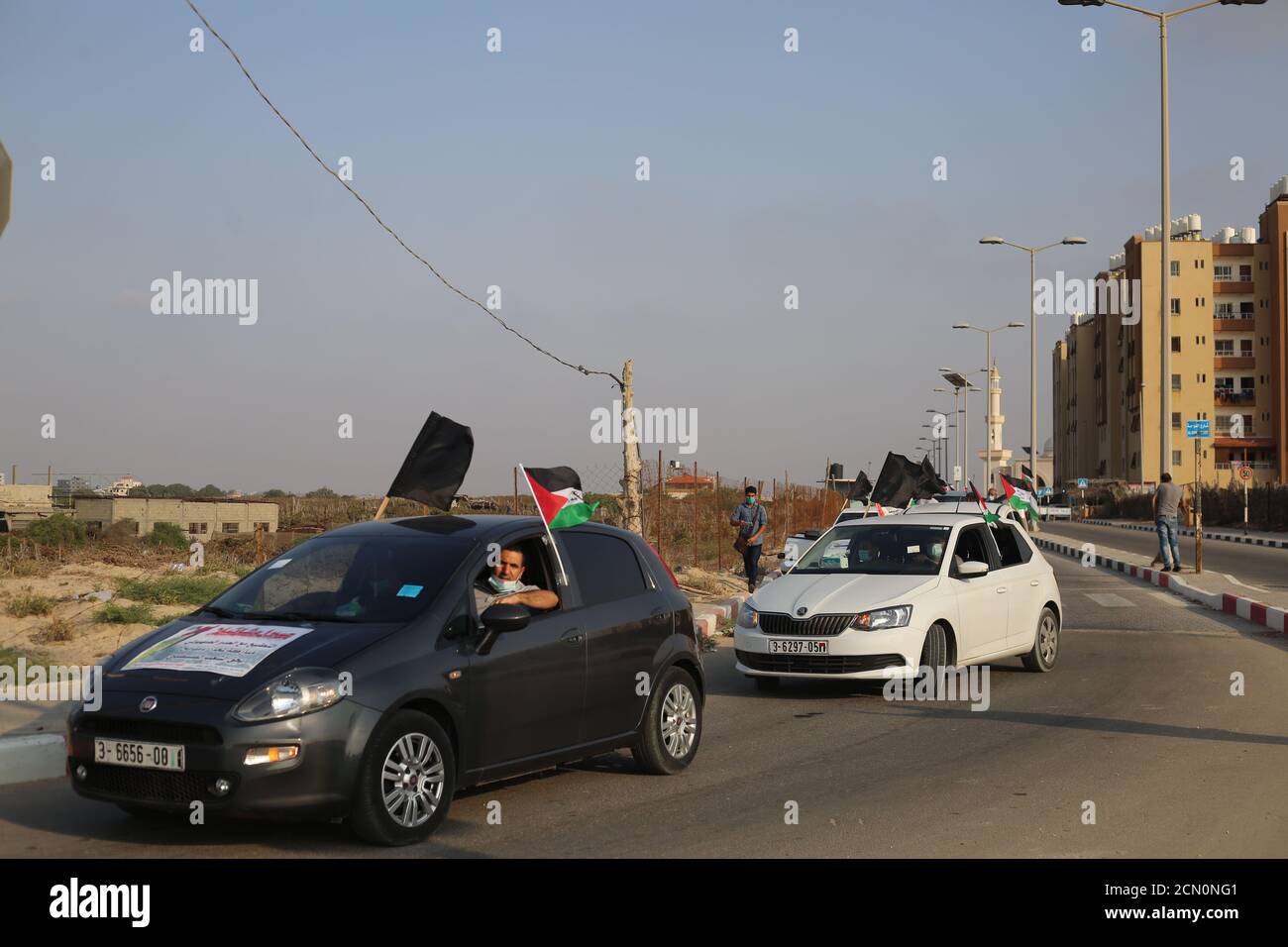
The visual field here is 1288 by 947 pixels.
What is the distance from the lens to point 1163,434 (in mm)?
29641

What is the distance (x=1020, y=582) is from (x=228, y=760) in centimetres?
883

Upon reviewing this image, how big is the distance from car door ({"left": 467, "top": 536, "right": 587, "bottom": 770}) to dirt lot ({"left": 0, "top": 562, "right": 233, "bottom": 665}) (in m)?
6.18

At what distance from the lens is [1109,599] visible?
21484 mm

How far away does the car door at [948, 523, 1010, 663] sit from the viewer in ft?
38.2

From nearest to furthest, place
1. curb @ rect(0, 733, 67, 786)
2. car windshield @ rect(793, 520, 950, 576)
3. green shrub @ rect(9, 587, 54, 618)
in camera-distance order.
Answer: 1. curb @ rect(0, 733, 67, 786)
2. car windshield @ rect(793, 520, 950, 576)
3. green shrub @ rect(9, 587, 54, 618)

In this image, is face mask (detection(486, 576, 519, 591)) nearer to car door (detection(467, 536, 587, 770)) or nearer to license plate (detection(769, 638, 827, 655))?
car door (detection(467, 536, 587, 770))

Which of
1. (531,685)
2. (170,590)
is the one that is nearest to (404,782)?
(531,685)

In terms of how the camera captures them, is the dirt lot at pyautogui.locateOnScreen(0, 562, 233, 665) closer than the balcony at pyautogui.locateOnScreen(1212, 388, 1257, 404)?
Yes

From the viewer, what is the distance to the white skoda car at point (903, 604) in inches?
428

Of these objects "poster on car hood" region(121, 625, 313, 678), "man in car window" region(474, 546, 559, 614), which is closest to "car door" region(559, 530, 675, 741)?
"man in car window" region(474, 546, 559, 614)
